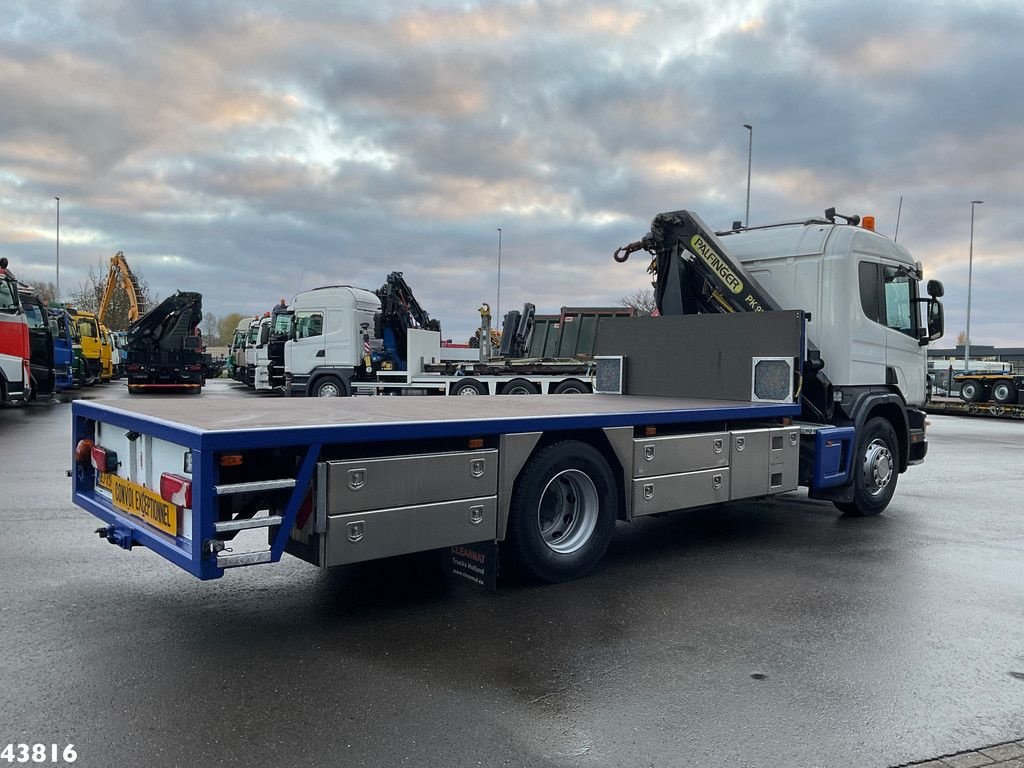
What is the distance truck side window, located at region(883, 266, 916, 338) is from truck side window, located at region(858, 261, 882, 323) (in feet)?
0.57

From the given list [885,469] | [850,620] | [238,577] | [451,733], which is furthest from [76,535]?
[885,469]

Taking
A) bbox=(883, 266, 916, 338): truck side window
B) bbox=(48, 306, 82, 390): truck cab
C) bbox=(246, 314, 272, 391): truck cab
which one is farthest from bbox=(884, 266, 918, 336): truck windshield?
bbox=(48, 306, 82, 390): truck cab

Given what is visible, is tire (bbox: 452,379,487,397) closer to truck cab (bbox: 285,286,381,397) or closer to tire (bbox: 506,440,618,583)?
truck cab (bbox: 285,286,381,397)

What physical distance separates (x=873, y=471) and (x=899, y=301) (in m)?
1.96

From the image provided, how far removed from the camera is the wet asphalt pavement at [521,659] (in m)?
3.35

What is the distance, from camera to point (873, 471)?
8414 millimetres

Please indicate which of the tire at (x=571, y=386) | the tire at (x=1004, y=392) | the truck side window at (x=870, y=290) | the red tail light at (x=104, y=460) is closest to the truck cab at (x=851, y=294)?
the truck side window at (x=870, y=290)

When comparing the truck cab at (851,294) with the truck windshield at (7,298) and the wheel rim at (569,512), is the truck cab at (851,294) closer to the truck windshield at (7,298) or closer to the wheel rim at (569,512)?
the wheel rim at (569,512)

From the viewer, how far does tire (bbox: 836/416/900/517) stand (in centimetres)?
828

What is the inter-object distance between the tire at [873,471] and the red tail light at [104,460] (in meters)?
6.89

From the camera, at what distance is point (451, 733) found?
3.41 metres

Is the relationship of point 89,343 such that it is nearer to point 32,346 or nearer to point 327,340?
point 32,346

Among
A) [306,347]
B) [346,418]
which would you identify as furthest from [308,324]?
[346,418]

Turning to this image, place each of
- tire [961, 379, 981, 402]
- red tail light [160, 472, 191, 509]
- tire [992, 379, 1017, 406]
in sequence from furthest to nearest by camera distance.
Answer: tire [961, 379, 981, 402], tire [992, 379, 1017, 406], red tail light [160, 472, 191, 509]
